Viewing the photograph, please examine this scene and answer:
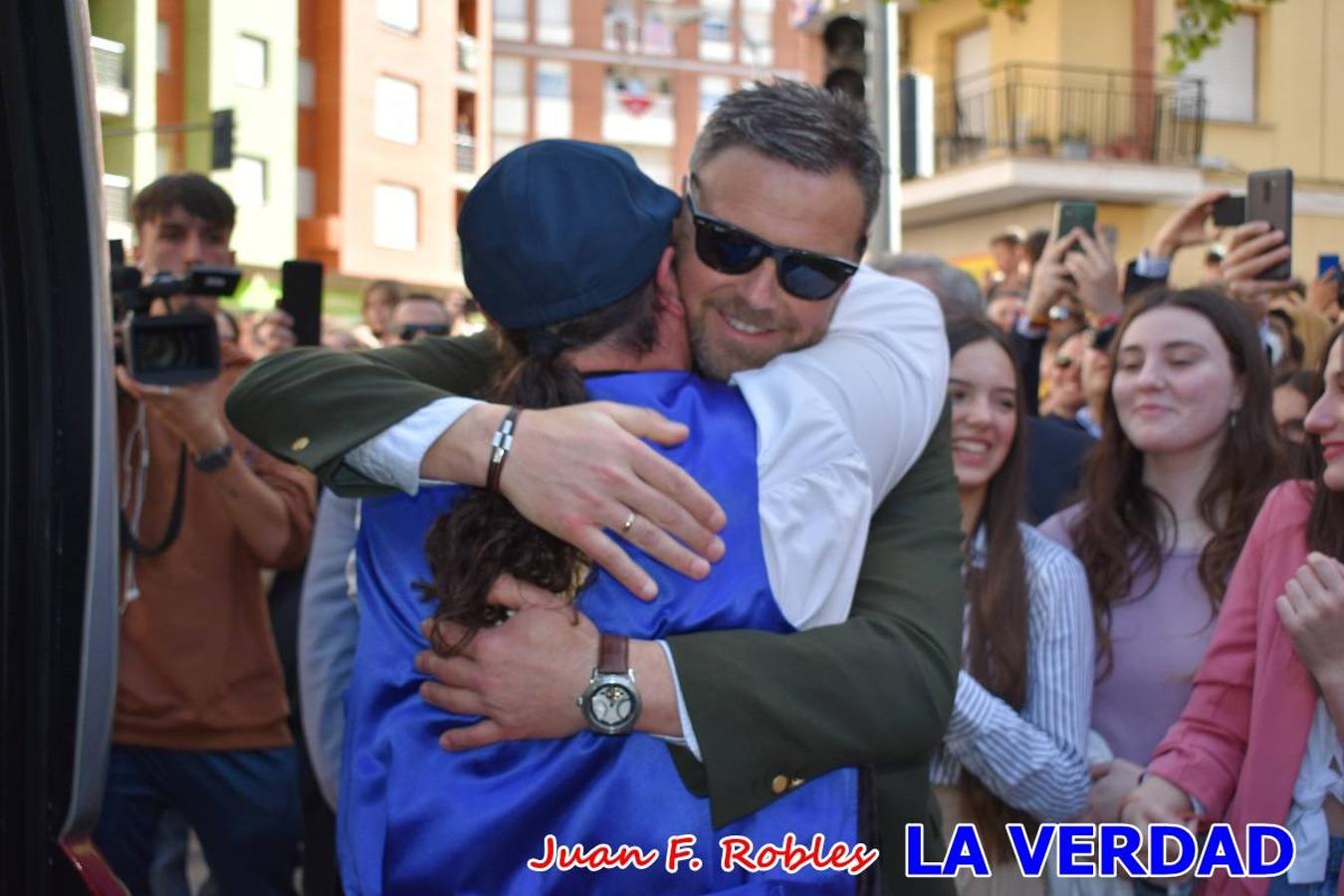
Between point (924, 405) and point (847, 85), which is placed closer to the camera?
point (924, 405)

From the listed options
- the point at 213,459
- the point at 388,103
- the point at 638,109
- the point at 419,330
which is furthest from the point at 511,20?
the point at 213,459

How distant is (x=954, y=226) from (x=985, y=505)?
61.1 feet

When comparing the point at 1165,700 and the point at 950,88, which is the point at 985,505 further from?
the point at 950,88

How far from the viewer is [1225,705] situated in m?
2.96

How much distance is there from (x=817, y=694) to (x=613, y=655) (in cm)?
27

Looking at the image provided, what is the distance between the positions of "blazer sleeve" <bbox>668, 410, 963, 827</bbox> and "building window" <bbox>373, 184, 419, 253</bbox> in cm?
2278

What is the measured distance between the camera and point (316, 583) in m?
2.70

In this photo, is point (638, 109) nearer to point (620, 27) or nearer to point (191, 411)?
point (620, 27)

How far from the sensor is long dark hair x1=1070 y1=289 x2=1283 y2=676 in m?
3.58

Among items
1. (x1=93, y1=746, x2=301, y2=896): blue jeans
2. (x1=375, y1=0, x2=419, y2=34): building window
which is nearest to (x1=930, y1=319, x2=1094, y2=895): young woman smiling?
(x1=93, y1=746, x2=301, y2=896): blue jeans

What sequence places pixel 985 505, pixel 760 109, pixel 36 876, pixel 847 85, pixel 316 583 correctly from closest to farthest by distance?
pixel 36 876 → pixel 760 109 → pixel 316 583 → pixel 985 505 → pixel 847 85

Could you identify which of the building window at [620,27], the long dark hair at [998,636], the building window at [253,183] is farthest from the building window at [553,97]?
the long dark hair at [998,636]

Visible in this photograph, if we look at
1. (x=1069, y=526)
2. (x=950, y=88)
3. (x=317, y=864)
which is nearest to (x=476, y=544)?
(x=1069, y=526)

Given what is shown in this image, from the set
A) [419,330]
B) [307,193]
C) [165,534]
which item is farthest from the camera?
[307,193]
